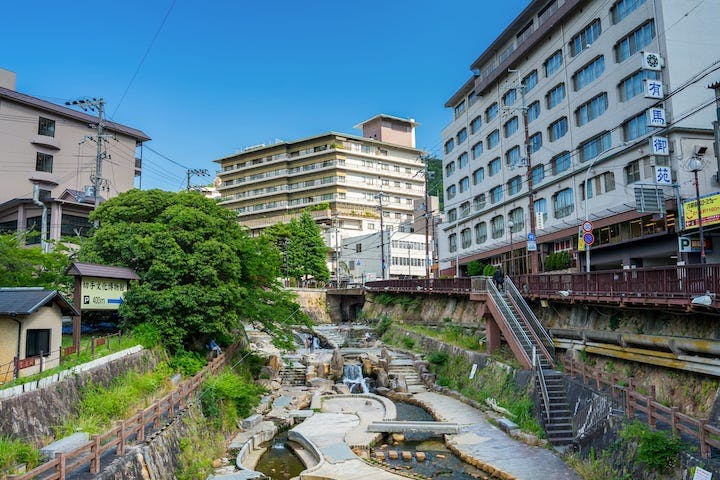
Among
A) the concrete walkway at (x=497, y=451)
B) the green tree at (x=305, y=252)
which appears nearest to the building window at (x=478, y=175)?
the concrete walkway at (x=497, y=451)

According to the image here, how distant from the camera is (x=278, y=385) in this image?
3475cm

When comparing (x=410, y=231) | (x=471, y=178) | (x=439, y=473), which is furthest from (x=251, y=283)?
(x=410, y=231)

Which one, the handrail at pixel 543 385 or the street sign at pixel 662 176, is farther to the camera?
the street sign at pixel 662 176

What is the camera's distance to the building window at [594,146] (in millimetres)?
34966

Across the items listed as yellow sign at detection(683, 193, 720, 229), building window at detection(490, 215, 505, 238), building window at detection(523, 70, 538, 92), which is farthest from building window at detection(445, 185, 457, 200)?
yellow sign at detection(683, 193, 720, 229)

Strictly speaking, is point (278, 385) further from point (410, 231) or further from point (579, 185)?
point (410, 231)

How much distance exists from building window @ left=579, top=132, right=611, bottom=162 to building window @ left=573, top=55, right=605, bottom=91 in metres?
4.16

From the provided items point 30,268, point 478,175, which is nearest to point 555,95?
point 478,175

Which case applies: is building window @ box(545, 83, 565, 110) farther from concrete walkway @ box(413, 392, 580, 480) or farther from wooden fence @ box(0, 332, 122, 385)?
wooden fence @ box(0, 332, 122, 385)

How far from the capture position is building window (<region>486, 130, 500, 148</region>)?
50.7 meters

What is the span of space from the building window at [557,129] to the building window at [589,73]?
9.02 ft

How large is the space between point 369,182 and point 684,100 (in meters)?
72.8

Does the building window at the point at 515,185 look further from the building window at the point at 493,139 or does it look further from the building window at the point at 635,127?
the building window at the point at 635,127

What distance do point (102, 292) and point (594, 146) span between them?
32.0 metres
